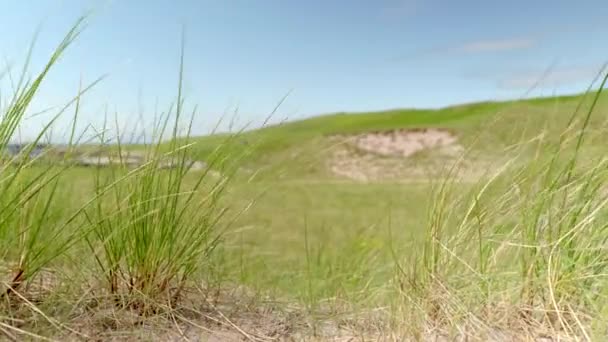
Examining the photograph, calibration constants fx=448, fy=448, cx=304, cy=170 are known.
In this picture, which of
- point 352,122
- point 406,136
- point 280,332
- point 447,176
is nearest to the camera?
point 280,332

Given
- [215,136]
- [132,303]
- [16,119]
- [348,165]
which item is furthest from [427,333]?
[348,165]

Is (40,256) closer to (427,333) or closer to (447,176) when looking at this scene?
(427,333)

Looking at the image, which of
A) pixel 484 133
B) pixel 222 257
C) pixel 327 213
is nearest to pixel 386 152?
pixel 327 213

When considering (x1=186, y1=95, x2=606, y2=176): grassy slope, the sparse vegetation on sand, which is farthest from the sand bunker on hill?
the sparse vegetation on sand

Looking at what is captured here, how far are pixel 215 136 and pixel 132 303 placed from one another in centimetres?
64

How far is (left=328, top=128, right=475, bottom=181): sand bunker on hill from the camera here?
47.8ft

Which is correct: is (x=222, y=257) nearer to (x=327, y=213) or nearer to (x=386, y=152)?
(x=327, y=213)

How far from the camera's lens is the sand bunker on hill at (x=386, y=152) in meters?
14.6

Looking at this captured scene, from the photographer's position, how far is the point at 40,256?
121cm

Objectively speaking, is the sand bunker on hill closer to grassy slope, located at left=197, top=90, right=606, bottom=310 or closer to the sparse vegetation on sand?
grassy slope, located at left=197, top=90, right=606, bottom=310

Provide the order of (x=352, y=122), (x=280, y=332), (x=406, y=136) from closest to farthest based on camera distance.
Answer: (x=280, y=332), (x=406, y=136), (x=352, y=122)

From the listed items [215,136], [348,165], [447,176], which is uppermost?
[215,136]

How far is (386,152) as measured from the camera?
16.7m

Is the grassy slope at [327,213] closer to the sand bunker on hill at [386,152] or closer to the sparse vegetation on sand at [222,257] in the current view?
the sparse vegetation on sand at [222,257]
